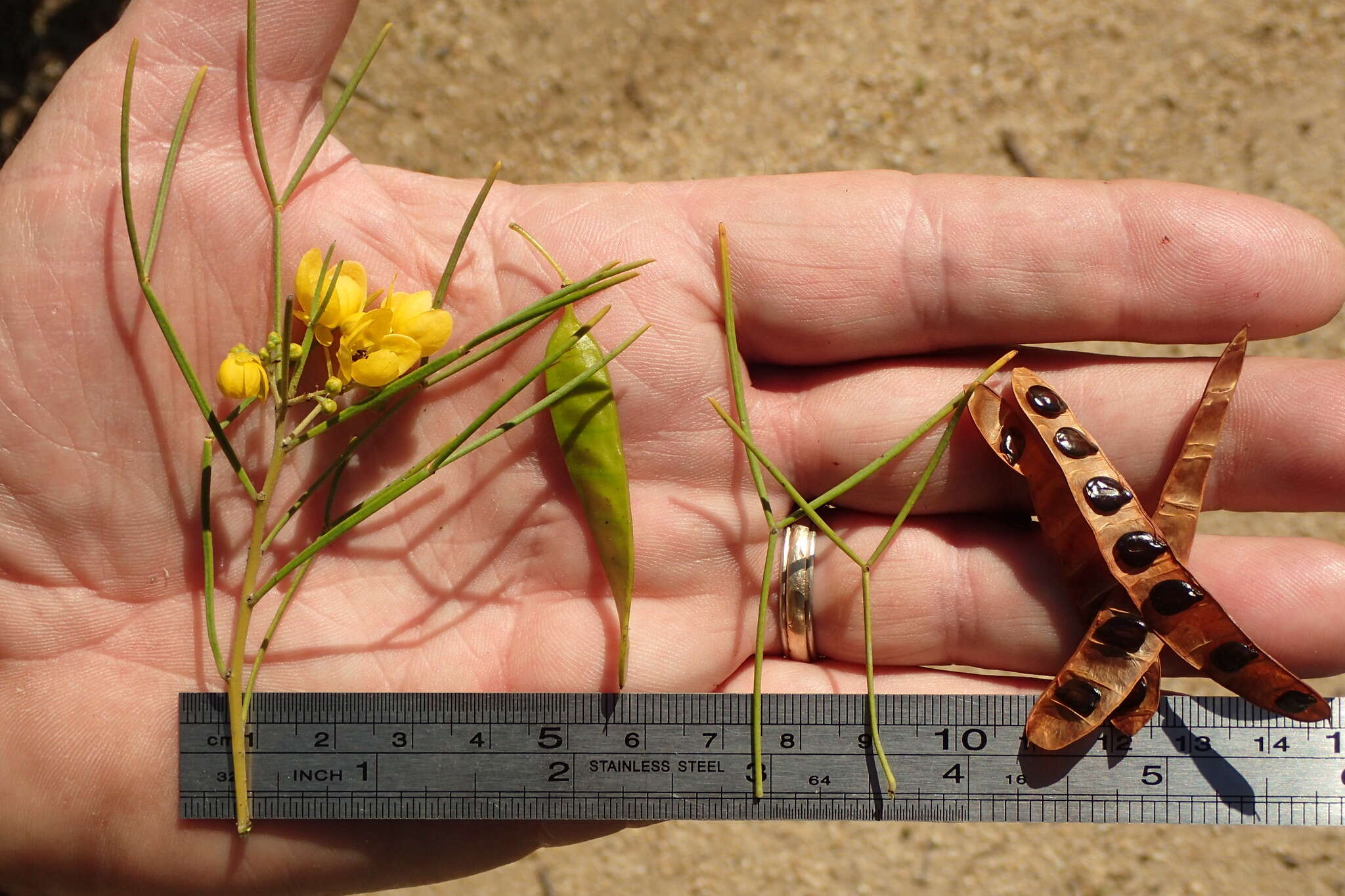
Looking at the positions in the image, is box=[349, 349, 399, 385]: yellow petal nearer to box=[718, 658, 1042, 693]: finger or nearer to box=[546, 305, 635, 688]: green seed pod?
box=[546, 305, 635, 688]: green seed pod

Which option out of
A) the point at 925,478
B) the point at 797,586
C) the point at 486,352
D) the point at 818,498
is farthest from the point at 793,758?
the point at 486,352

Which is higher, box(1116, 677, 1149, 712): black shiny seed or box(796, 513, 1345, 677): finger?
box(796, 513, 1345, 677): finger

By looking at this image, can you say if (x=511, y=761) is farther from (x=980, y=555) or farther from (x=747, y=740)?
(x=980, y=555)

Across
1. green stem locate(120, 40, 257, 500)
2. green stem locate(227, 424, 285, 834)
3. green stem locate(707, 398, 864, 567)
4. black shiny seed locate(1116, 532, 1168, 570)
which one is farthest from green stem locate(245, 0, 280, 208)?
black shiny seed locate(1116, 532, 1168, 570)

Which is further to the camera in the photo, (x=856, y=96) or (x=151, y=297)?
(x=856, y=96)

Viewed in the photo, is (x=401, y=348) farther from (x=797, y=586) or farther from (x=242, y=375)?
(x=797, y=586)

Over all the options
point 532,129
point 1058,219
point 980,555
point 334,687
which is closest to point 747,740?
point 980,555

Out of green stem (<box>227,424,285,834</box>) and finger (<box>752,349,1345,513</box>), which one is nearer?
green stem (<box>227,424,285,834</box>)
